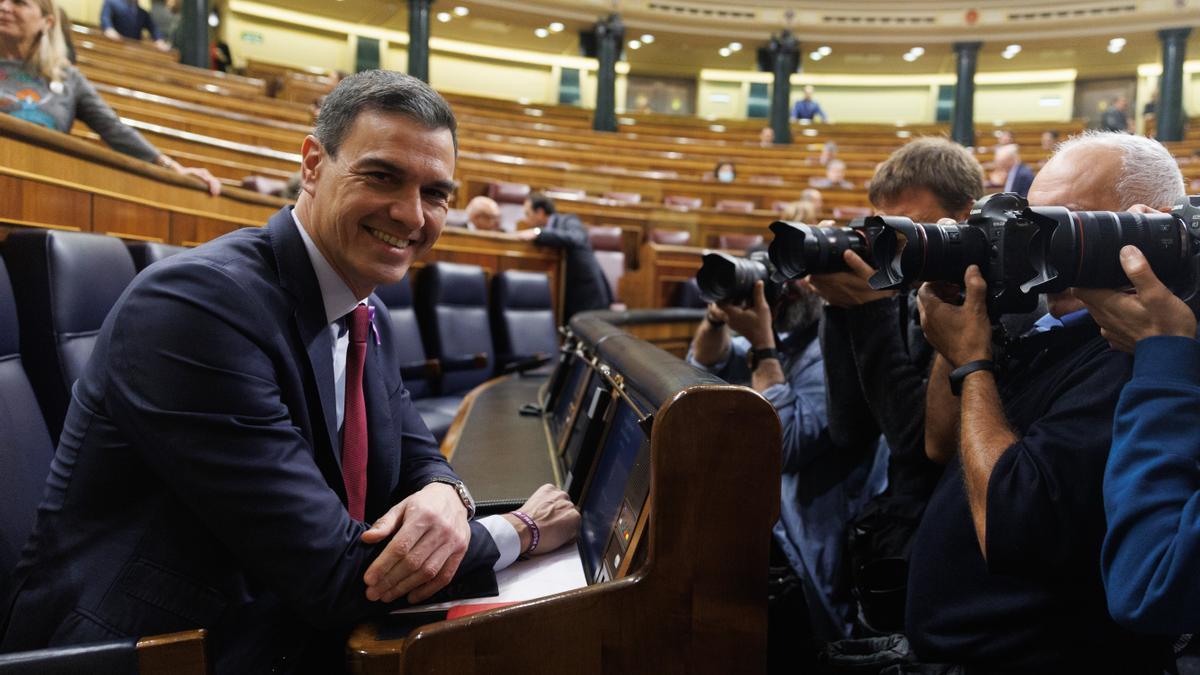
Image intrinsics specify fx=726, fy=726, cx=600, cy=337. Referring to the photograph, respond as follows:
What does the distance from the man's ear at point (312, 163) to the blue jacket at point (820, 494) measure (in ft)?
2.50

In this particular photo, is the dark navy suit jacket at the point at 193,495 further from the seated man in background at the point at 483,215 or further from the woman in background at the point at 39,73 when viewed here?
the seated man in background at the point at 483,215

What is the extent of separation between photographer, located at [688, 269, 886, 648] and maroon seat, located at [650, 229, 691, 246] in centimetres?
265

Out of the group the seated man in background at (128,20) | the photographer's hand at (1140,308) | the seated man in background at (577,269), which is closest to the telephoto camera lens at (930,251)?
the photographer's hand at (1140,308)

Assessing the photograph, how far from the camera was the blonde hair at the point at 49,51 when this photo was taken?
142cm

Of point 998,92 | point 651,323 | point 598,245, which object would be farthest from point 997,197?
point 998,92

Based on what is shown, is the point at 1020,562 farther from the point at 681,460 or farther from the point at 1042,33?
the point at 1042,33

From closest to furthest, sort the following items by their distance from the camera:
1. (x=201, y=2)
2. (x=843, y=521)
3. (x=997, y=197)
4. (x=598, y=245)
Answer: (x=997, y=197)
(x=843, y=521)
(x=598, y=245)
(x=201, y=2)

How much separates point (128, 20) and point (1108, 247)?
8.46 metres

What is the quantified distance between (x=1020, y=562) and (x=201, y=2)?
797cm

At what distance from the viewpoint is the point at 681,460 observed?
58 cm

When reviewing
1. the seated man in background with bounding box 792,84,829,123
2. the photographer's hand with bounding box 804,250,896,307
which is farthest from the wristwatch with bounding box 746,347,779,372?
the seated man in background with bounding box 792,84,829,123

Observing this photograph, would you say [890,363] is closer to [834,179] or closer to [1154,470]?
[1154,470]

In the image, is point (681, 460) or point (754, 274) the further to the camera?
point (754, 274)

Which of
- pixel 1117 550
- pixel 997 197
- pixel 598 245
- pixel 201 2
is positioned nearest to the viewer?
pixel 1117 550
